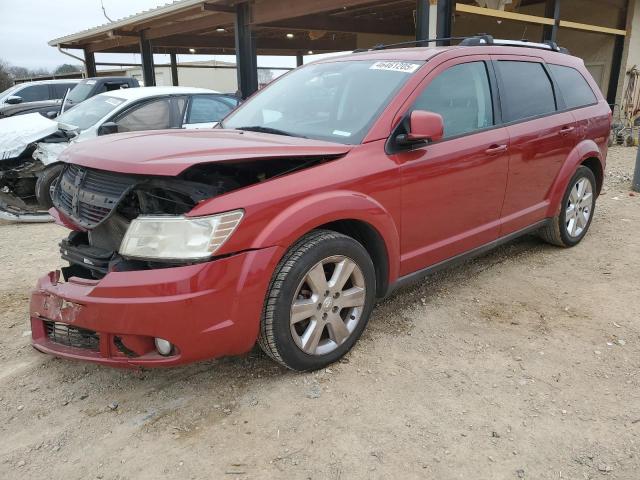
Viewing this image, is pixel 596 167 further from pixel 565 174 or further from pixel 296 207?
pixel 296 207

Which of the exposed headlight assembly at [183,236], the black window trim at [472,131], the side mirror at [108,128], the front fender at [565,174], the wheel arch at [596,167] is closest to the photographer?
the exposed headlight assembly at [183,236]

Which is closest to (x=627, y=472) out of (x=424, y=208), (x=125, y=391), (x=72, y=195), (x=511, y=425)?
(x=511, y=425)

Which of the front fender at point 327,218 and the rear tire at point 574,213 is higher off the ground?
the front fender at point 327,218

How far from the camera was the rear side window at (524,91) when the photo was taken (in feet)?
12.9

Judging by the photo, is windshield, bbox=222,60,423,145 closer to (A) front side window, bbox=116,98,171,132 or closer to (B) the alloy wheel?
(B) the alloy wheel

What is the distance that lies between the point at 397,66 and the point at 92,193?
2019 mm

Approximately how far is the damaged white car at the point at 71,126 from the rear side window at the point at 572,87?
12.7 feet

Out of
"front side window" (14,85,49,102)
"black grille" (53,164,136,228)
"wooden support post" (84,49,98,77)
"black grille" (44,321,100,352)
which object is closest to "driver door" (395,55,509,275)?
"black grille" (53,164,136,228)

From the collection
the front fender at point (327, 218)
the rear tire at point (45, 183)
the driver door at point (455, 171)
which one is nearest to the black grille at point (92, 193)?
the front fender at point (327, 218)

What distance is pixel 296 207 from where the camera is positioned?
2.67m

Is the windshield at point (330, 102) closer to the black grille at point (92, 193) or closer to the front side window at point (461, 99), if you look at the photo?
the front side window at point (461, 99)

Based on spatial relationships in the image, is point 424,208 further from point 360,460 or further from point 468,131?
point 360,460

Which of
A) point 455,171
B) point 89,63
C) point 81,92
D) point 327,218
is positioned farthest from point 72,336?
point 89,63

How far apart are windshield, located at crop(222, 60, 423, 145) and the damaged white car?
2.87m
